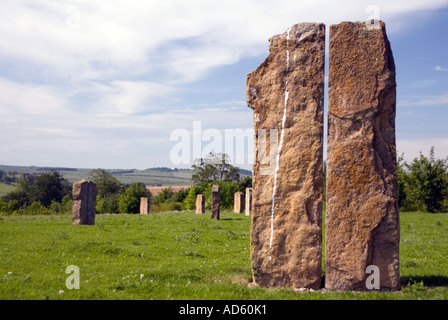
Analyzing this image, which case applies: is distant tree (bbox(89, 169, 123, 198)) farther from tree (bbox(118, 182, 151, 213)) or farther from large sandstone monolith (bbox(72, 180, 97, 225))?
large sandstone monolith (bbox(72, 180, 97, 225))

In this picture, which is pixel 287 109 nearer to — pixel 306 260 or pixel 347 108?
pixel 347 108

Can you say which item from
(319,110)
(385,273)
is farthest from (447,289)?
(319,110)

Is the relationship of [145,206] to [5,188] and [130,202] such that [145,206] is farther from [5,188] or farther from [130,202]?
[5,188]

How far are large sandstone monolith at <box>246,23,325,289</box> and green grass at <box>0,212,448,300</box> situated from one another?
0.64 m

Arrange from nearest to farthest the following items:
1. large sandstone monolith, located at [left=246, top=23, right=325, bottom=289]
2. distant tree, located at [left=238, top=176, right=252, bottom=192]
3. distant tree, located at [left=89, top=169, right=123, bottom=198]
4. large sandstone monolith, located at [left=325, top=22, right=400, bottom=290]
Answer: large sandstone monolith, located at [left=325, top=22, right=400, bottom=290]
large sandstone monolith, located at [left=246, top=23, right=325, bottom=289]
distant tree, located at [left=238, top=176, right=252, bottom=192]
distant tree, located at [left=89, top=169, right=123, bottom=198]

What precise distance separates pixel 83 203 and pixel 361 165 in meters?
16.7

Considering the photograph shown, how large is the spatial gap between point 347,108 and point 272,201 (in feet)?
7.86

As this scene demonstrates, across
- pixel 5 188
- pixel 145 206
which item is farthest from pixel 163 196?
pixel 5 188

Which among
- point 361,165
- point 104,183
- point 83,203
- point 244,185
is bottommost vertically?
point 83,203

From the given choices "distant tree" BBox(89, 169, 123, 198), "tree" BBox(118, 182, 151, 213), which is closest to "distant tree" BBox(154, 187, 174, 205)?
"tree" BBox(118, 182, 151, 213)

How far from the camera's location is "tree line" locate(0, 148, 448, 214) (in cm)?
3762

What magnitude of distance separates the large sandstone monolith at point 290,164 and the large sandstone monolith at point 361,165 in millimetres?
288

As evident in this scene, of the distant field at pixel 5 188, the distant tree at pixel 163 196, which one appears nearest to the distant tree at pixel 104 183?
the distant tree at pixel 163 196

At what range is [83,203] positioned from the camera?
2109 centimetres
